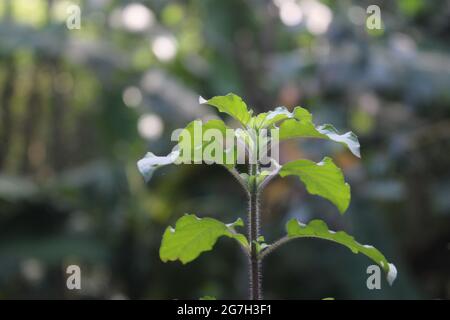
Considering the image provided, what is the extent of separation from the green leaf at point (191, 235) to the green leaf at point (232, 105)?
16 centimetres

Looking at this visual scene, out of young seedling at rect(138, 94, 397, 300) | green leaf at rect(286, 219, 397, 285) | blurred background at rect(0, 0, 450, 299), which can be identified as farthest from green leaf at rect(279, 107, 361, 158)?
blurred background at rect(0, 0, 450, 299)

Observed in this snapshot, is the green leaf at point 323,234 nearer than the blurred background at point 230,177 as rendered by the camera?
Yes

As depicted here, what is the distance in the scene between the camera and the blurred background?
5.09 m

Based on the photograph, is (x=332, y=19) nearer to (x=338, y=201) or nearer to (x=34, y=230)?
(x=34, y=230)

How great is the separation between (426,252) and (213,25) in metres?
2.59

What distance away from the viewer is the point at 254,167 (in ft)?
3.72

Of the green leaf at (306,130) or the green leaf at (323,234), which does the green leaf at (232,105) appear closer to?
the green leaf at (306,130)

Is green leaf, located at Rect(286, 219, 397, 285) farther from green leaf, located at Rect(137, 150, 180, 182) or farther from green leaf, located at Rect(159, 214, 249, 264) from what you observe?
green leaf, located at Rect(137, 150, 180, 182)

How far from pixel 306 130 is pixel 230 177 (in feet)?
16.1

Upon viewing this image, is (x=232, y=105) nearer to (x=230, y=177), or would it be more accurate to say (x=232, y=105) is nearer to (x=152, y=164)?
(x=152, y=164)

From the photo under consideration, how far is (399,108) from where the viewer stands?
6.39m

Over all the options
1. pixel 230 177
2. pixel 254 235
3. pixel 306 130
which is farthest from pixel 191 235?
pixel 230 177

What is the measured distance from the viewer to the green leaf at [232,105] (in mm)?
1116

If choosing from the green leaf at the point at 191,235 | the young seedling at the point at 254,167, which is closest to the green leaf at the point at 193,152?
the young seedling at the point at 254,167
